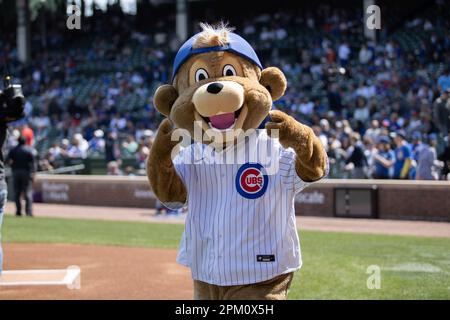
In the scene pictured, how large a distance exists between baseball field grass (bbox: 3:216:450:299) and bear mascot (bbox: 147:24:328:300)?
3.51 metres

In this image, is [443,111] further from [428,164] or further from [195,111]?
[195,111]

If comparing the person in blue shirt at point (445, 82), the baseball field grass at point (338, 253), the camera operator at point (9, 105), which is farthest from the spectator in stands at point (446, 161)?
the camera operator at point (9, 105)

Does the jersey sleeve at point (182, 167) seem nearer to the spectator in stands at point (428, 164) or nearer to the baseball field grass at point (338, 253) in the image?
the baseball field grass at point (338, 253)

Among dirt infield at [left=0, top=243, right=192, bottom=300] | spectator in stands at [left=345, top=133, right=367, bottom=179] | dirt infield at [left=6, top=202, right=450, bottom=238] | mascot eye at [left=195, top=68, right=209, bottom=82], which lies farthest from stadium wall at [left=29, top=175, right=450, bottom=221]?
mascot eye at [left=195, top=68, right=209, bottom=82]

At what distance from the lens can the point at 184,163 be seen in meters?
3.72

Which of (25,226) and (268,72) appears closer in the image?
(268,72)

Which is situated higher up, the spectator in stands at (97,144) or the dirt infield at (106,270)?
the spectator in stands at (97,144)

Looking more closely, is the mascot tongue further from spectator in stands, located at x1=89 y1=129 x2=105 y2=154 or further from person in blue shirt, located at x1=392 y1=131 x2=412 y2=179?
spectator in stands, located at x1=89 y1=129 x2=105 y2=154

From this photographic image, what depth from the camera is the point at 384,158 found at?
50.4ft

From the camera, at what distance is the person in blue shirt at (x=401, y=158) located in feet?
48.6
